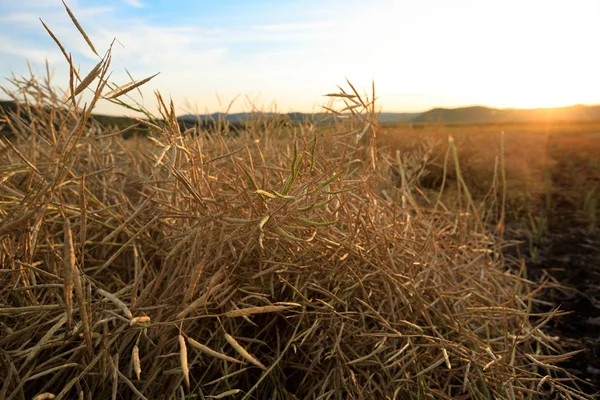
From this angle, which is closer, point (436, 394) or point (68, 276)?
point (68, 276)

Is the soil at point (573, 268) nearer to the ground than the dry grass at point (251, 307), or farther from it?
nearer to the ground

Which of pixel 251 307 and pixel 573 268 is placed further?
pixel 573 268

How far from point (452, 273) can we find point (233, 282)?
1.78 feet

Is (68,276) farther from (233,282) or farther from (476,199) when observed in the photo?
(476,199)

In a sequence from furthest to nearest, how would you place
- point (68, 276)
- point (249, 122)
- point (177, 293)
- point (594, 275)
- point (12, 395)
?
point (249, 122), point (594, 275), point (177, 293), point (12, 395), point (68, 276)

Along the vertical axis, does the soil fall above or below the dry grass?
below

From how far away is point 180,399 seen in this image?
29.6 inches

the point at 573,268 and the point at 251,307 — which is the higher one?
the point at 251,307

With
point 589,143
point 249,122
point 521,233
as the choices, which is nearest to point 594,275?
point 521,233

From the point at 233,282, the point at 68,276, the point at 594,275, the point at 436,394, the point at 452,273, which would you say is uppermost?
the point at 68,276

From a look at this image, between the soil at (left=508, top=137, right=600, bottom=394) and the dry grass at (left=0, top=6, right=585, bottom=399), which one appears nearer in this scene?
the dry grass at (left=0, top=6, right=585, bottom=399)

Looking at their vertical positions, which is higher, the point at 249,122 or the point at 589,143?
the point at 249,122

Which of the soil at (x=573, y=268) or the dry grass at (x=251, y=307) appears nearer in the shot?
the dry grass at (x=251, y=307)

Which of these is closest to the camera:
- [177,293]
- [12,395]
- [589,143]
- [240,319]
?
[12,395]
